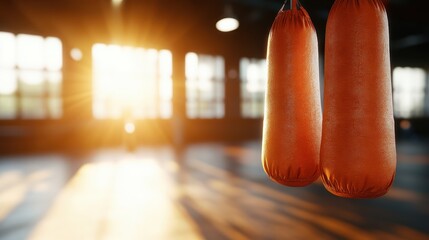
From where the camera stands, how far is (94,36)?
22.7ft

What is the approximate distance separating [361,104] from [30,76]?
7.44m

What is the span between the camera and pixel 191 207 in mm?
2457

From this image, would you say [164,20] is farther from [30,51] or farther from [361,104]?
[361,104]

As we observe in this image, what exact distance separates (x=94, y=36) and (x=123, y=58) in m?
0.99

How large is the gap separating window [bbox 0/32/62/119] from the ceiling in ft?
0.95

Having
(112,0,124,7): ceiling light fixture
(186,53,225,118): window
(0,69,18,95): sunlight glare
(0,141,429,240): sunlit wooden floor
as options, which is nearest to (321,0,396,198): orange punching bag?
(0,141,429,240): sunlit wooden floor

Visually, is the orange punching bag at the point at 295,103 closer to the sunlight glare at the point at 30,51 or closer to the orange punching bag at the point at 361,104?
the orange punching bag at the point at 361,104

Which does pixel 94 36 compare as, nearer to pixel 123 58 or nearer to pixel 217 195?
pixel 123 58

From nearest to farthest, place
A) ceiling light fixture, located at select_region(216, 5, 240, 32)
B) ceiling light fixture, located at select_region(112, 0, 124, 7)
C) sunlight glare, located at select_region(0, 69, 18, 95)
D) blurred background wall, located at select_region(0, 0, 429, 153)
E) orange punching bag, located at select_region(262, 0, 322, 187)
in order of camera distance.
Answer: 1. orange punching bag, located at select_region(262, 0, 322, 187)
2. ceiling light fixture, located at select_region(216, 5, 240, 32)
3. ceiling light fixture, located at select_region(112, 0, 124, 7)
4. blurred background wall, located at select_region(0, 0, 429, 153)
5. sunlight glare, located at select_region(0, 69, 18, 95)

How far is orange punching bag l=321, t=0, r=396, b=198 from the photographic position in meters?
0.83

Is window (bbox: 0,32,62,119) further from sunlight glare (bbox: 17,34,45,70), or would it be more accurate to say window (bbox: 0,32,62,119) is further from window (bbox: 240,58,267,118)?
window (bbox: 240,58,267,118)

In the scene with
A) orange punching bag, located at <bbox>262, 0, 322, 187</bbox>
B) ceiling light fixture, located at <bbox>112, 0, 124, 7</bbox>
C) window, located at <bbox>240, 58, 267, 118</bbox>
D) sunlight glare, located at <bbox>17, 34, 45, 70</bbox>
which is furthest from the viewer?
window, located at <bbox>240, 58, 267, 118</bbox>

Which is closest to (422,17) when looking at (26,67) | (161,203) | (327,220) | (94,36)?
(327,220)

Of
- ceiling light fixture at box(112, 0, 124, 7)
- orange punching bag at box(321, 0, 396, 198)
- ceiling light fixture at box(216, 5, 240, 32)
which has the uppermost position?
ceiling light fixture at box(112, 0, 124, 7)
